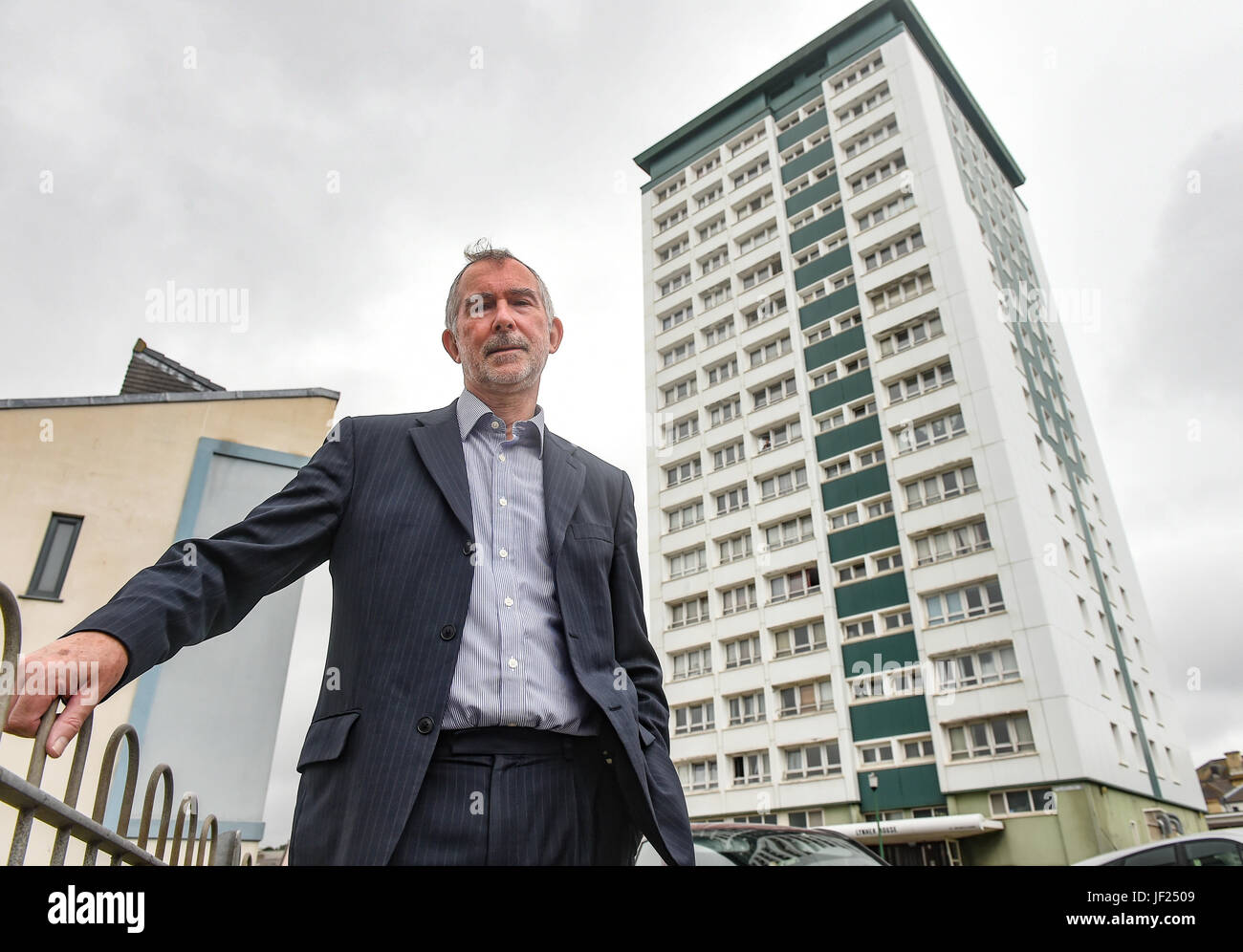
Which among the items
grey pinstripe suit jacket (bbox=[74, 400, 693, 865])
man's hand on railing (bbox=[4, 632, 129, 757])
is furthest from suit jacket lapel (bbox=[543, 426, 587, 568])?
man's hand on railing (bbox=[4, 632, 129, 757])

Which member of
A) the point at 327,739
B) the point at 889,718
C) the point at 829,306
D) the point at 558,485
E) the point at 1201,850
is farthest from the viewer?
the point at 829,306

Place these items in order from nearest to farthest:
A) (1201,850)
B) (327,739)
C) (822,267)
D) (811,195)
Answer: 1. (327,739)
2. (1201,850)
3. (822,267)
4. (811,195)

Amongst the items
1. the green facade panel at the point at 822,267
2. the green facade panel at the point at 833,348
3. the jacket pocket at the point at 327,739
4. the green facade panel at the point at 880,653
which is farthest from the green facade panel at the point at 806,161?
the jacket pocket at the point at 327,739

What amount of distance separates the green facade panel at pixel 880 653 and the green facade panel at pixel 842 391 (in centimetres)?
1171

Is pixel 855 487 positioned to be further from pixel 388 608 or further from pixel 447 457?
pixel 388 608

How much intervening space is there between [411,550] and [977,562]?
108ft

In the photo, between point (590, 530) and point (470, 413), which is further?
point (470, 413)

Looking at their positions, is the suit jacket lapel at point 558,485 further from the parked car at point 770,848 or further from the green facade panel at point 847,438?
the green facade panel at point 847,438

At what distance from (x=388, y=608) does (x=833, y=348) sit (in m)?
40.7

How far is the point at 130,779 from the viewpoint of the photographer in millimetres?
2240

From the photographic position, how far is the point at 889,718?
3122 centimetres

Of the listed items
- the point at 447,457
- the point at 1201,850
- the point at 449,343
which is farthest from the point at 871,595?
the point at 447,457

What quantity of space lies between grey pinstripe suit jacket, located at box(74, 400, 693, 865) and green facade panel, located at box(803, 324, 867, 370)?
39.3m

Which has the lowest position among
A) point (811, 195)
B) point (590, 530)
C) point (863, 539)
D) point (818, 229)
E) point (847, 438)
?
point (590, 530)
